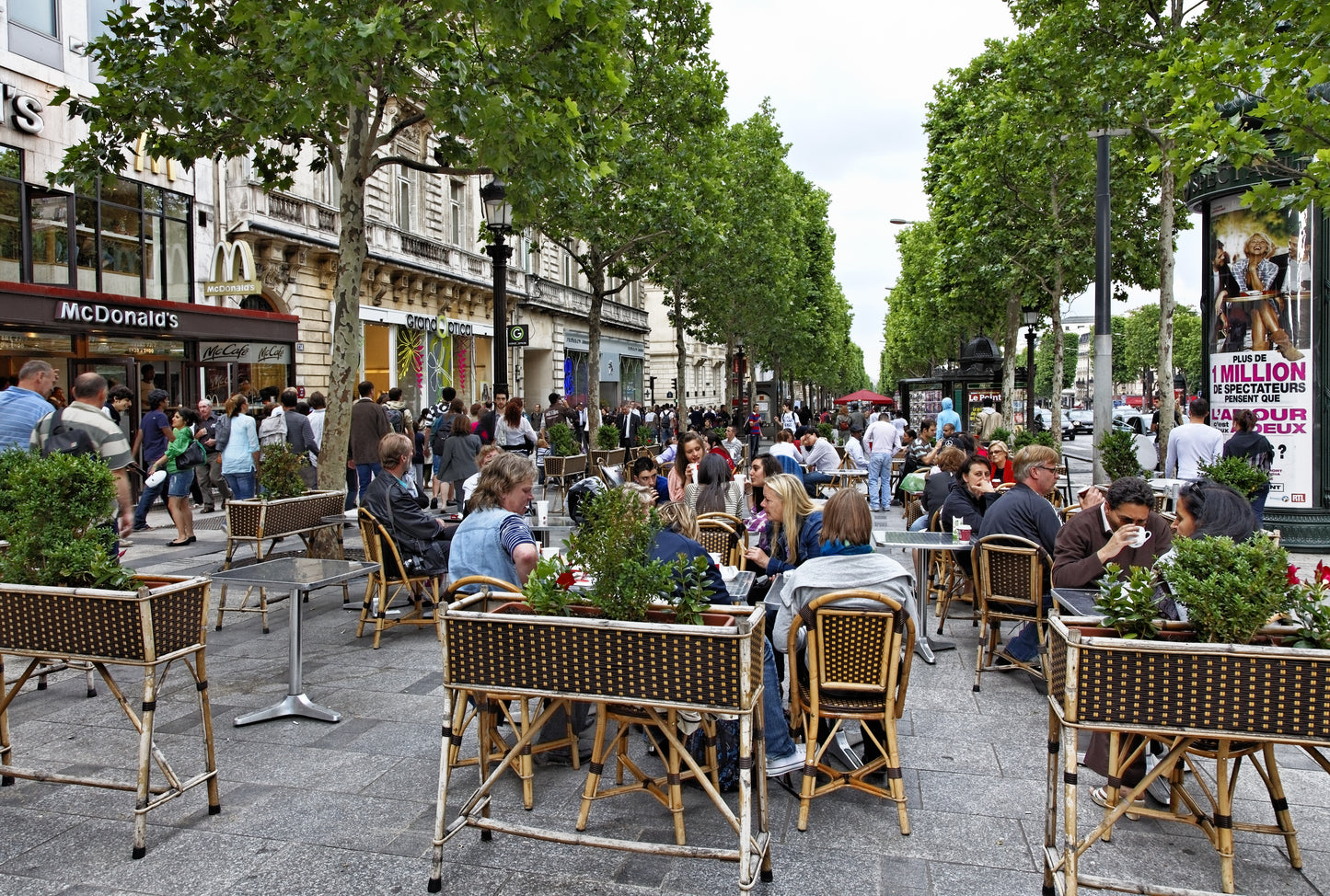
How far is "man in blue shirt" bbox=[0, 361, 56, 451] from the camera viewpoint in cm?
704

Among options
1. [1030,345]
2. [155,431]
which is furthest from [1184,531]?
[1030,345]

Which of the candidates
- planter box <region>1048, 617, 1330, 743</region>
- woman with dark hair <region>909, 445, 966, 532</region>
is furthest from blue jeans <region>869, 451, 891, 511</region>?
planter box <region>1048, 617, 1330, 743</region>

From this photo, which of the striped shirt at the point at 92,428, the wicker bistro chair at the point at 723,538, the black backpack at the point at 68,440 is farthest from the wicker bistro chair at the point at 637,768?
the black backpack at the point at 68,440

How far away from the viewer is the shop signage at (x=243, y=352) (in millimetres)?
18375

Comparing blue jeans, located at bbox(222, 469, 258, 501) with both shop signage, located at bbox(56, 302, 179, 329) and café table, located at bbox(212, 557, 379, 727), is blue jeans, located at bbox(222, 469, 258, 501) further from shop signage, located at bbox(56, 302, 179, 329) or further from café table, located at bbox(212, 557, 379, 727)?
café table, located at bbox(212, 557, 379, 727)

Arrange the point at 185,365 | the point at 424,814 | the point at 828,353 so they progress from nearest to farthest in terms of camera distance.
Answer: the point at 424,814, the point at 185,365, the point at 828,353

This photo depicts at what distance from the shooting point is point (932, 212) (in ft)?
93.9

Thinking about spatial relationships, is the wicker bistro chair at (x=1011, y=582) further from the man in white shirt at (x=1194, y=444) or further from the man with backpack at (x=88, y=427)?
the man with backpack at (x=88, y=427)

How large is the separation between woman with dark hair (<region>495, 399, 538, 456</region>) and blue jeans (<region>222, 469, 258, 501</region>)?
127 inches

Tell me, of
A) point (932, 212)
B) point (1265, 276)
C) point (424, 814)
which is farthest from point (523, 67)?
point (932, 212)

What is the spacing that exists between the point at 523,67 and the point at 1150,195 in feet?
57.2

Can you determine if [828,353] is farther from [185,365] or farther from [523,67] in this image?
[523,67]

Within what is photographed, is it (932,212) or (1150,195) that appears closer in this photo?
(1150,195)

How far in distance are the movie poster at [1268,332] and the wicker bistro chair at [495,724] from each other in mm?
10715
